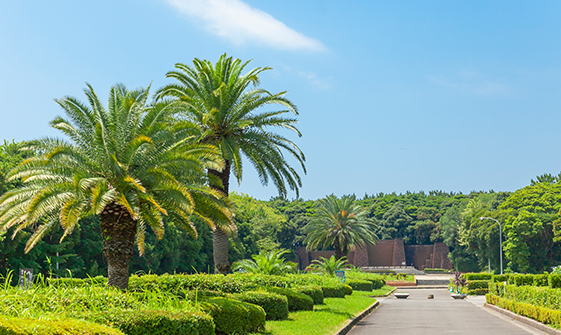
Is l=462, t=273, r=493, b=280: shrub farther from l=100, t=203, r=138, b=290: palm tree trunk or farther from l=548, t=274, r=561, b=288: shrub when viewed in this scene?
l=100, t=203, r=138, b=290: palm tree trunk

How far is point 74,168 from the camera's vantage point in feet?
A: 47.3

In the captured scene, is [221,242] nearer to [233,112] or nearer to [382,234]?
[233,112]

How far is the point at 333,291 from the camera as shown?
90.4ft

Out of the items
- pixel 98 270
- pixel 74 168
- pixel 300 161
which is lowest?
pixel 98 270

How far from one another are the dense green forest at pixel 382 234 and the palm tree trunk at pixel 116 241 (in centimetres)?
219

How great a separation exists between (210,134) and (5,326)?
53.3 ft

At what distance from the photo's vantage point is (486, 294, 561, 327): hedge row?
1574cm

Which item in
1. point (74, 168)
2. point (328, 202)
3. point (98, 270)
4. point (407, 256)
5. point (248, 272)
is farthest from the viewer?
point (407, 256)

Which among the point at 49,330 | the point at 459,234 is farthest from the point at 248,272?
the point at 459,234

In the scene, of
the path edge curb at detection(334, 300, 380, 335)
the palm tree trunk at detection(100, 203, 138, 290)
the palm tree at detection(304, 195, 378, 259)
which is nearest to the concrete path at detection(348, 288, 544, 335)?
the path edge curb at detection(334, 300, 380, 335)

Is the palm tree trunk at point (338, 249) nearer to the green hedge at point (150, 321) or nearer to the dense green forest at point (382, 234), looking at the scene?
the dense green forest at point (382, 234)

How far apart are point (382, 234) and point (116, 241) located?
95.8m

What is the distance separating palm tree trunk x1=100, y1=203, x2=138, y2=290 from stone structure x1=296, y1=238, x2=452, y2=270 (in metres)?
87.5

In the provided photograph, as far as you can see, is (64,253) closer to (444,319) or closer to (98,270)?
(98,270)
